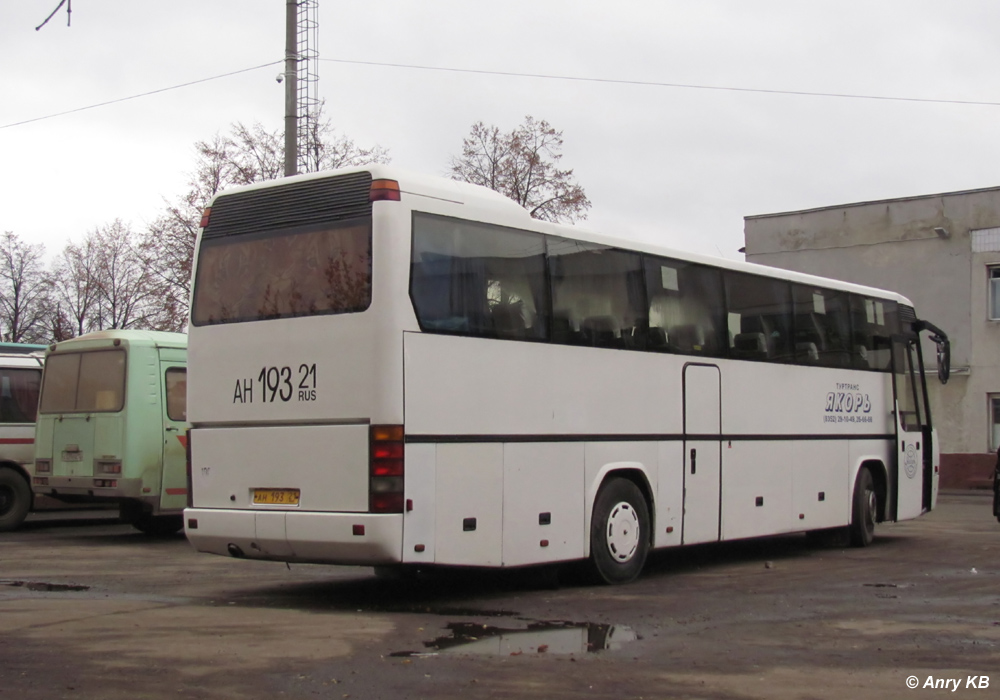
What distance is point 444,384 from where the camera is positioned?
1038cm

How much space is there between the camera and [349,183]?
10.4 meters

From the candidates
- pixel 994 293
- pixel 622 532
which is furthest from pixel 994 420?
pixel 622 532

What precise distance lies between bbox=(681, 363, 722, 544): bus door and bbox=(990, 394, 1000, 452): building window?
25259mm

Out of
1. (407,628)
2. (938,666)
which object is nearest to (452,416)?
(407,628)

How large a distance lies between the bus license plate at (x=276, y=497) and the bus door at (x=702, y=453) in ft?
15.6

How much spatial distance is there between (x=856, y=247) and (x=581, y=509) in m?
29.8

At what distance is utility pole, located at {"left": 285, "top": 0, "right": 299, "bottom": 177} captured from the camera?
A: 812 inches

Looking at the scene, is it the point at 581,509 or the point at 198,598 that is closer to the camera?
the point at 198,598

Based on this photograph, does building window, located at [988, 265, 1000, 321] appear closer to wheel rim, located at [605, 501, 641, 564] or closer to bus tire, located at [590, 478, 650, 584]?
bus tire, located at [590, 478, 650, 584]

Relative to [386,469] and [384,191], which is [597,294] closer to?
[384,191]

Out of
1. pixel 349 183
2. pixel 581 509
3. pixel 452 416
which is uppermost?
pixel 349 183

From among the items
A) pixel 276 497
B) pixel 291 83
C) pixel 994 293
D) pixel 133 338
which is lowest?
pixel 276 497

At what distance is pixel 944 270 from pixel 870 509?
21.9m

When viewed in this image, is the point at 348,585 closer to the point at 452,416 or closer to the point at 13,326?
the point at 452,416
